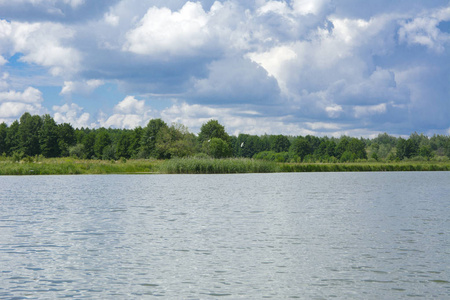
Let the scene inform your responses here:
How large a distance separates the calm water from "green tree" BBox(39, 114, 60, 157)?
106556 mm

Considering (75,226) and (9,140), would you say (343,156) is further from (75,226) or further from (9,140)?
(75,226)

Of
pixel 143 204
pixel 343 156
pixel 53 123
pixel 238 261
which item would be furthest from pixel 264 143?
pixel 238 261

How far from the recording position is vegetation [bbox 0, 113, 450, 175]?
6781 cm

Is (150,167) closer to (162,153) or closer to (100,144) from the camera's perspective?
(162,153)

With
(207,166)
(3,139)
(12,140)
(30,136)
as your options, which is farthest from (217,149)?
(3,139)

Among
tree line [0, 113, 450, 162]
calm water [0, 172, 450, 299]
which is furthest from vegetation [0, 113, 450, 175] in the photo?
calm water [0, 172, 450, 299]

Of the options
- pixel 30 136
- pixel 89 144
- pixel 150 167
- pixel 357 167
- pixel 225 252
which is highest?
pixel 30 136

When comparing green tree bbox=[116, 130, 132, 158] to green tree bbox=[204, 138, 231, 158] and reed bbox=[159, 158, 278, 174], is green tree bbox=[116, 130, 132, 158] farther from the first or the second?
reed bbox=[159, 158, 278, 174]

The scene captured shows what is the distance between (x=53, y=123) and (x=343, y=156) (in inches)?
3440

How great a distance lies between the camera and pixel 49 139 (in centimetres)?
12438

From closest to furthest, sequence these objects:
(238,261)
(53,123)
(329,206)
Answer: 1. (238,261)
2. (329,206)
3. (53,123)

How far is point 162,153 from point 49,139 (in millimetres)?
36892

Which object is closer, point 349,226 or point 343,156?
point 349,226

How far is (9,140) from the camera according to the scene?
12975 cm
